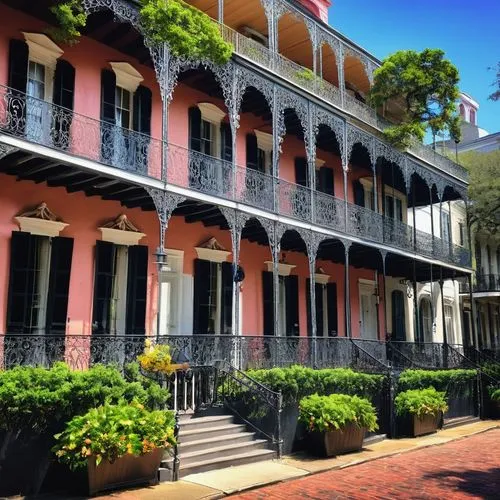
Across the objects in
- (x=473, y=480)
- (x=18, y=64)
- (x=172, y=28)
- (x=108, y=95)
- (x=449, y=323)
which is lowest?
(x=473, y=480)

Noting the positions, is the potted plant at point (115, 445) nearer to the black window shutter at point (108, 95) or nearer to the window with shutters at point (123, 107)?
the black window shutter at point (108, 95)

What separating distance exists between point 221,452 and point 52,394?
3200 mm

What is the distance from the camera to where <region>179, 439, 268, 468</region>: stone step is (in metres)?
8.80

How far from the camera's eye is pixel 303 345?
1362 cm

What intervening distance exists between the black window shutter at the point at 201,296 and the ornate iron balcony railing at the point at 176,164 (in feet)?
6.72

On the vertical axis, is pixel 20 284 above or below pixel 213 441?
above

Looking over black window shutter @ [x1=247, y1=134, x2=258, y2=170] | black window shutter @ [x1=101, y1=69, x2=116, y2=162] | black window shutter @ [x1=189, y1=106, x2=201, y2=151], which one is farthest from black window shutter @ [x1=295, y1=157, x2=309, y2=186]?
black window shutter @ [x1=101, y1=69, x2=116, y2=162]

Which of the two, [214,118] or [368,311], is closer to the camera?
[214,118]

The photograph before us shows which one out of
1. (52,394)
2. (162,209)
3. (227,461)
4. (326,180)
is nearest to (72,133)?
(162,209)

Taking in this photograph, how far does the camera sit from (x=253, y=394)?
10.6m

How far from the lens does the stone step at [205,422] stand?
9.75 m

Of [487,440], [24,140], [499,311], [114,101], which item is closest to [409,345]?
[487,440]

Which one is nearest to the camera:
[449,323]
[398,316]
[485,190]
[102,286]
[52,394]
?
[52,394]

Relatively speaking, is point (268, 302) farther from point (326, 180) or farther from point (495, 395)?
point (495, 395)
